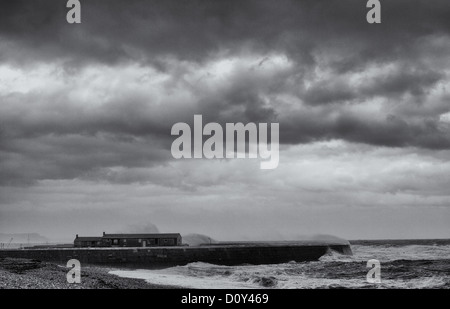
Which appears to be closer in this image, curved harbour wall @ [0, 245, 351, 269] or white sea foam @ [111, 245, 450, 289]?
white sea foam @ [111, 245, 450, 289]

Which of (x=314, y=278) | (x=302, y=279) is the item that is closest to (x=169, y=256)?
(x=314, y=278)

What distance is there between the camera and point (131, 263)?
68625 mm

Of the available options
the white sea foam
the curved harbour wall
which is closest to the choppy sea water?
the white sea foam

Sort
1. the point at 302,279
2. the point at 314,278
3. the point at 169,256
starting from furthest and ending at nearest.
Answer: the point at 169,256
the point at 314,278
the point at 302,279

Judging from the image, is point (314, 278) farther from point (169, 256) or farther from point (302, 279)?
point (169, 256)

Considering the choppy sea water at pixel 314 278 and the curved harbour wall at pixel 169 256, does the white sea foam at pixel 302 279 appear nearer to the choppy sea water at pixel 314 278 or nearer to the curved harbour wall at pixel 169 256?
the choppy sea water at pixel 314 278

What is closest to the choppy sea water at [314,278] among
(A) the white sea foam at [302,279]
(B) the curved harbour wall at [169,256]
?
(A) the white sea foam at [302,279]

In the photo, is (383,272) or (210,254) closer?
(383,272)

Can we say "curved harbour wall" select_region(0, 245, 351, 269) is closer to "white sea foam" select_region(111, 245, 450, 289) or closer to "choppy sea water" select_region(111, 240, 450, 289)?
"choppy sea water" select_region(111, 240, 450, 289)
